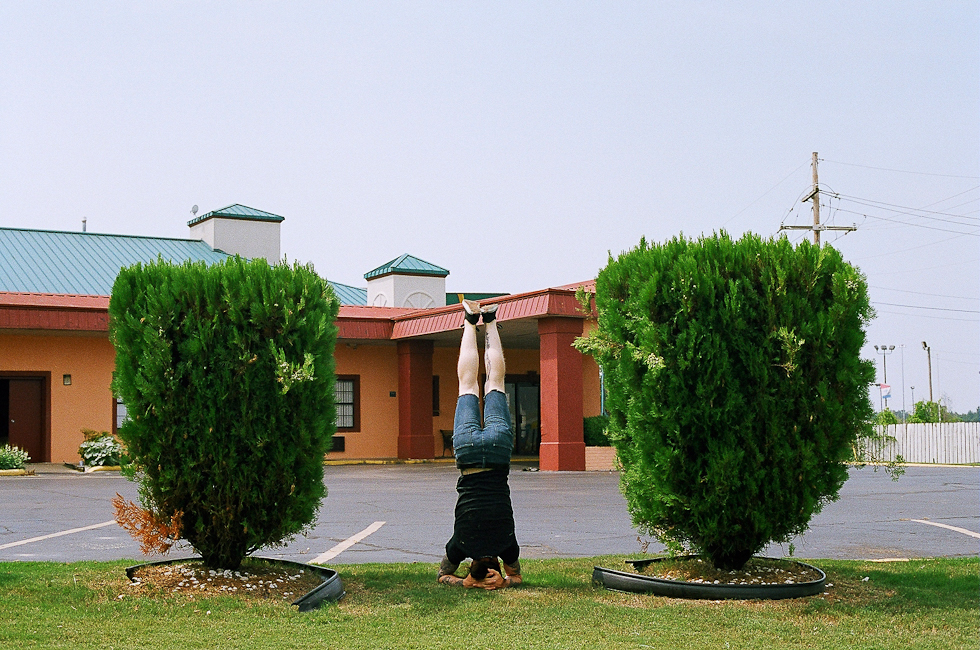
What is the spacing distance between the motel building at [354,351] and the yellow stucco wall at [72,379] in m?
0.03

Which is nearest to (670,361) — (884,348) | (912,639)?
(912,639)

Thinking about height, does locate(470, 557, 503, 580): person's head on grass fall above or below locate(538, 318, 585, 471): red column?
below

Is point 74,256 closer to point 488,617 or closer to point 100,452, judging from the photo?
point 100,452

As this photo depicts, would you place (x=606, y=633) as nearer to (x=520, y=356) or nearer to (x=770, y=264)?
(x=770, y=264)

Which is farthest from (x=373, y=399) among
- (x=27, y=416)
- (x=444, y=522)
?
(x=444, y=522)

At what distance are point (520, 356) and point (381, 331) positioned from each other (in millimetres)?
4944

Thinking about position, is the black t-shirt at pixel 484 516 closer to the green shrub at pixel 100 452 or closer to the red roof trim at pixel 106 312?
the red roof trim at pixel 106 312

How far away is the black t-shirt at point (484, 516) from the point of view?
7.50 m

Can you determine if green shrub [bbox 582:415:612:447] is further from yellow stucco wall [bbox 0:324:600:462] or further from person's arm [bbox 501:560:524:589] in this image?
person's arm [bbox 501:560:524:589]

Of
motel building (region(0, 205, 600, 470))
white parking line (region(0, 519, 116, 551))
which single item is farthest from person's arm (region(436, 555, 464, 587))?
motel building (region(0, 205, 600, 470))

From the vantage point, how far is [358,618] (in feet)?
21.5

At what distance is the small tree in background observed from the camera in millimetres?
7266

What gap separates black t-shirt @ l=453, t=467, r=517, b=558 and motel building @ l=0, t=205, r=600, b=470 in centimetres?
1476

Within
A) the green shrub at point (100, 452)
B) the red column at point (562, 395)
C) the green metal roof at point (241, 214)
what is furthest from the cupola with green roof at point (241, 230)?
the red column at point (562, 395)
